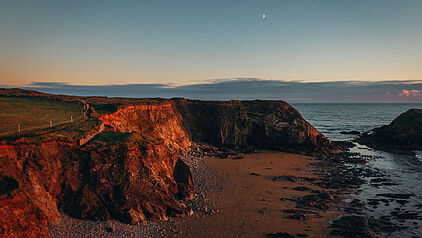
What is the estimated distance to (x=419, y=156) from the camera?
4675cm

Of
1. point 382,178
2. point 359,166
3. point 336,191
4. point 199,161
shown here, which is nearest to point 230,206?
point 336,191

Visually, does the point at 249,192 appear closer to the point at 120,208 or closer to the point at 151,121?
the point at 120,208

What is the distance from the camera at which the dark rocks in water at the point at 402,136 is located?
54.6 meters

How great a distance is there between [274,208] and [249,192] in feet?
14.6

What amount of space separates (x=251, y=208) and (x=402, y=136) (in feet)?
172

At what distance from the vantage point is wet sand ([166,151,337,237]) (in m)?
19.7

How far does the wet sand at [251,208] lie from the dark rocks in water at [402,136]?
3071cm

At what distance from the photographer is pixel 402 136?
186 feet

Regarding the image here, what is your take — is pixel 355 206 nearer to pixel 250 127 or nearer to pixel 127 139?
pixel 127 139

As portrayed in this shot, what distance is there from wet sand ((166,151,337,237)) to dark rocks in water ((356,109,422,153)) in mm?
30709

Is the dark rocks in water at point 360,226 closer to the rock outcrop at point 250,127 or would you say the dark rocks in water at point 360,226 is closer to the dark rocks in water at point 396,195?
the dark rocks in water at point 396,195

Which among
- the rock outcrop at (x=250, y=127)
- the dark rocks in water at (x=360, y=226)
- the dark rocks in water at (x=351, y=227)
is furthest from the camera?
the rock outcrop at (x=250, y=127)

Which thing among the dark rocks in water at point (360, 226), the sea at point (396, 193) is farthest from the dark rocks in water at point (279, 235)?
the sea at point (396, 193)

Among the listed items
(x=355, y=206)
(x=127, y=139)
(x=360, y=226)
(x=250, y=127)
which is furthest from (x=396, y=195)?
(x=250, y=127)
